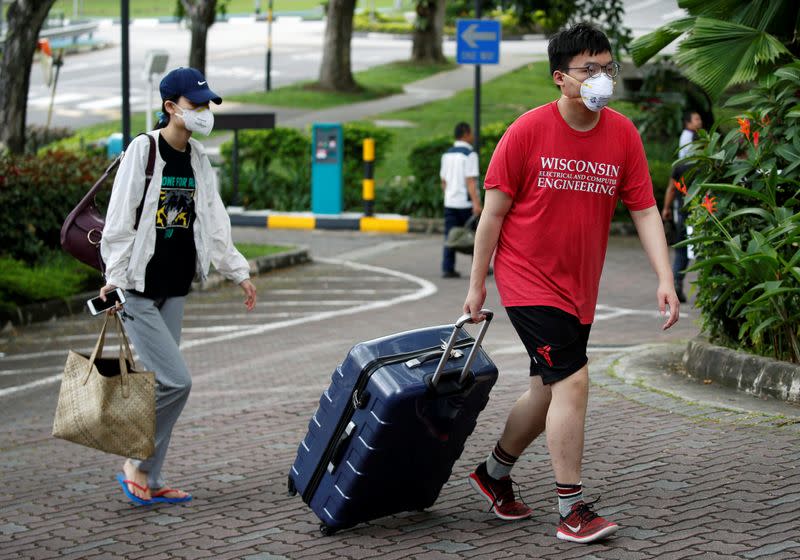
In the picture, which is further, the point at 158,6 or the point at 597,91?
the point at 158,6

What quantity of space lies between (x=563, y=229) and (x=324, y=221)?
613 inches

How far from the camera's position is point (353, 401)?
4.92 meters

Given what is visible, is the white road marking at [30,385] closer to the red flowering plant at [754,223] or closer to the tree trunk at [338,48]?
the red flowering plant at [754,223]

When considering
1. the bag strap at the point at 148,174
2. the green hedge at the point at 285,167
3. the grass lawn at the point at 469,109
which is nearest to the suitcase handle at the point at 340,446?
the bag strap at the point at 148,174

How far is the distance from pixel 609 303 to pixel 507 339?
2.54 metres

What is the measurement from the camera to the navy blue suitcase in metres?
4.81

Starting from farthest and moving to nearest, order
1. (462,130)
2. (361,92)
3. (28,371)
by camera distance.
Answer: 1. (361,92)
2. (462,130)
3. (28,371)

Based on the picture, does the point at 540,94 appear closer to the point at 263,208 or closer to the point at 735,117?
the point at 263,208

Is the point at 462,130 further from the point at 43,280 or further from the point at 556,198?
the point at 556,198

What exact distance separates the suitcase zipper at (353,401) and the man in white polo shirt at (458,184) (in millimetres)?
9618

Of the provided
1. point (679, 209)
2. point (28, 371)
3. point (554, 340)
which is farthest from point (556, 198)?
point (679, 209)

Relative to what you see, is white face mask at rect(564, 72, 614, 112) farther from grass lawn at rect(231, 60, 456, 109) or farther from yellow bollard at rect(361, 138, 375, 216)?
grass lawn at rect(231, 60, 456, 109)

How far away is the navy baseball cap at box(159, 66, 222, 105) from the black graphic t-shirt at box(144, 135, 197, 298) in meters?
0.22

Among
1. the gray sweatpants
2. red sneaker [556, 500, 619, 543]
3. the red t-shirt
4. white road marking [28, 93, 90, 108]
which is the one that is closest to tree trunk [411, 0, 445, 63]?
white road marking [28, 93, 90, 108]
